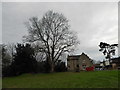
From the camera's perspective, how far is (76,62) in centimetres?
5609

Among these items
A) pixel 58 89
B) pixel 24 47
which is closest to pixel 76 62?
pixel 24 47

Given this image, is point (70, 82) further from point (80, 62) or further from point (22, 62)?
point (80, 62)

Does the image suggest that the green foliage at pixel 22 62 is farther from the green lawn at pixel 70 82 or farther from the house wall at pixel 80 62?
the house wall at pixel 80 62

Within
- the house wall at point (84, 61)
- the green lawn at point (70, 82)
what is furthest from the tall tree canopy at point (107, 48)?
the green lawn at point (70, 82)

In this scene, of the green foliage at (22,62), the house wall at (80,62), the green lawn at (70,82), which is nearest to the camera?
the green lawn at (70,82)

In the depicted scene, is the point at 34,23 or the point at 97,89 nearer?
the point at 97,89

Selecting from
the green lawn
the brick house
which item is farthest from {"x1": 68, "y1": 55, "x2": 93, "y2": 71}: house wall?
the green lawn

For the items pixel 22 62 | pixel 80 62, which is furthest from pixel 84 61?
pixel 22 62

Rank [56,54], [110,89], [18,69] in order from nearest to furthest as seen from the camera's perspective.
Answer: [110,89] < [18,69] < [56,54]

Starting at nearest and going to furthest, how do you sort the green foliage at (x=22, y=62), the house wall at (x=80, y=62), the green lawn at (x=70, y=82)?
the green lawn at (x=70, y=82) < the green foliage at (x=22, y=62) < the house wall at (x=80, y=62)

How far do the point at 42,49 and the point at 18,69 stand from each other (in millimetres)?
7350

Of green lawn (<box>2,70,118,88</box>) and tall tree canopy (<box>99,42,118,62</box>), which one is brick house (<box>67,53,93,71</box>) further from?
green lawn (<box>2,70,118,88</box>)

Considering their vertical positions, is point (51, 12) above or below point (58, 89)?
above

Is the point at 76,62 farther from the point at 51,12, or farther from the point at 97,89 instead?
the point at 97,89
